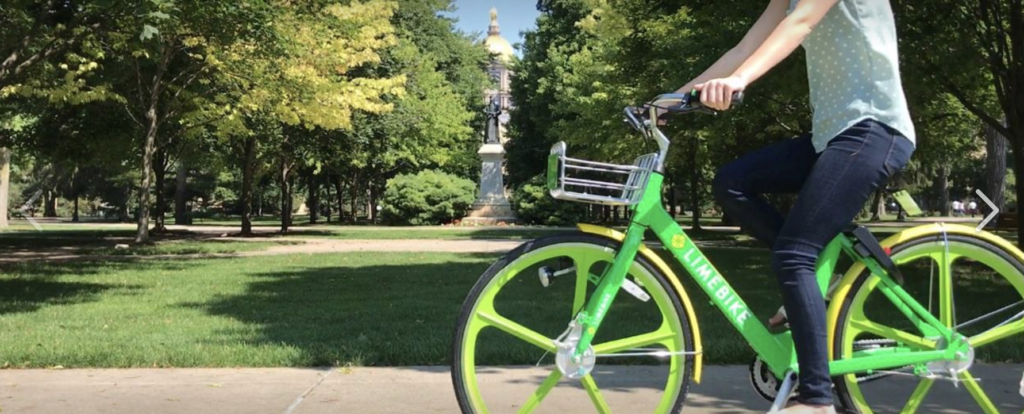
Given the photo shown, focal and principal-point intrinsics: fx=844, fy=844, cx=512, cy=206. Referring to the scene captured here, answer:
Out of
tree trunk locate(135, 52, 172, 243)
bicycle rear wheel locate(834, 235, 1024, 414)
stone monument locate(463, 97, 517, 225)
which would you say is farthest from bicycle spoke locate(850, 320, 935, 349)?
stone monument locate(463, 97, 517, 225)

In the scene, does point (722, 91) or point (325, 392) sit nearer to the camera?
point (722, 91)

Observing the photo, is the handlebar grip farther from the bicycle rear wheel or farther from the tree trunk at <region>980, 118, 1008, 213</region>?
the tree trunk at <region>980, 118, 1008, 213</region>

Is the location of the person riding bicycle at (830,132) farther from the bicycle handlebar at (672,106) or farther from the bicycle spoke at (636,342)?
the bicycle spoke at (636,342)

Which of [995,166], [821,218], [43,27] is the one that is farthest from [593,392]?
[995,166]

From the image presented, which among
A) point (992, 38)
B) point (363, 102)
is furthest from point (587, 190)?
point (363, 102)

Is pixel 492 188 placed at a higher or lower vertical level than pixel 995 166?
lower

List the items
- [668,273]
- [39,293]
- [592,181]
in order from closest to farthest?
[592,181] → [668,273] → [39,293]

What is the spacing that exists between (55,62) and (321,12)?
535cm

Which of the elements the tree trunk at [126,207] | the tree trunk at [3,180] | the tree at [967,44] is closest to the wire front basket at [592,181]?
the tree at [967,44]

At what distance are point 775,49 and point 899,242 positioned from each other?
2.87 ft

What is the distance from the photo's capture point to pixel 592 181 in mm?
2617

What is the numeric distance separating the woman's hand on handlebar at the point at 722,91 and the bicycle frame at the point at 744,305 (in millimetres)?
331

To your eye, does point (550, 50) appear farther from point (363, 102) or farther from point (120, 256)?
point (120, 256)

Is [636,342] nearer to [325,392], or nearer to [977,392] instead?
[977,392]
